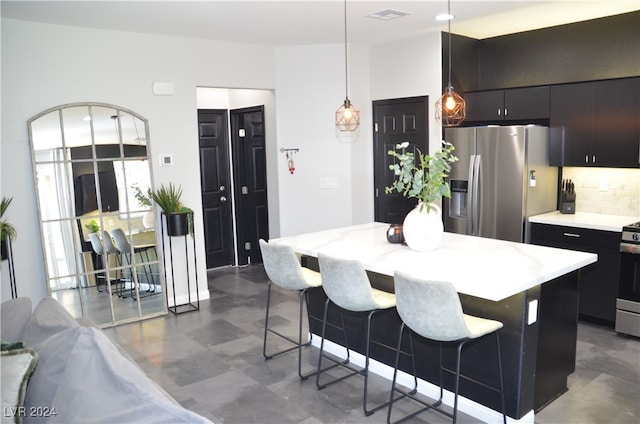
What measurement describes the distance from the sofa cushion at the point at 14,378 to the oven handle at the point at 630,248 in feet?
14.0

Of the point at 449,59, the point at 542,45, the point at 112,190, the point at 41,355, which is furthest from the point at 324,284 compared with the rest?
the point at 542,45

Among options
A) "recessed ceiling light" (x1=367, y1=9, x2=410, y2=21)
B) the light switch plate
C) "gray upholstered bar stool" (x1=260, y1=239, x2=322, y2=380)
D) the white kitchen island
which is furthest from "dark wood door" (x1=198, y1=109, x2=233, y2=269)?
the white kitchen island

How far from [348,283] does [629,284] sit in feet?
8.70

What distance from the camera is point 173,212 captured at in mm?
5148

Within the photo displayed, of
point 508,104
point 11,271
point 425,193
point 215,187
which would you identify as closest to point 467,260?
point 425,193

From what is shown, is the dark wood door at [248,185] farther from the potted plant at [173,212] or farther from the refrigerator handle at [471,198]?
the refrigerator handle at [471,198]

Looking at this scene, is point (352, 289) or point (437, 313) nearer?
point (437, 313)

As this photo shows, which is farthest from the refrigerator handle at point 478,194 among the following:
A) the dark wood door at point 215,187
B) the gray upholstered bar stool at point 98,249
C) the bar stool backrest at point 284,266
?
the gray upholstered bar stool at point 98,249

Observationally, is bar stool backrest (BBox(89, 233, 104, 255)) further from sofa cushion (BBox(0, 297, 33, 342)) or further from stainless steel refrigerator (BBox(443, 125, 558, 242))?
stainless steel refrigerator (BBox(443, 125, 558, 242))

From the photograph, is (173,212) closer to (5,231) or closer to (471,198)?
(5,231)

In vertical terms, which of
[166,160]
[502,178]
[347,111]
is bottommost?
[502,178]

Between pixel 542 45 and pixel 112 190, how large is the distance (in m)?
4.60

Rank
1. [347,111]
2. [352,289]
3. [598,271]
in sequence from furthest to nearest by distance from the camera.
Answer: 1. [598,271]
2. [347,111]
3. [352,289]

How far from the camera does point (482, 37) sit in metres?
5.79
